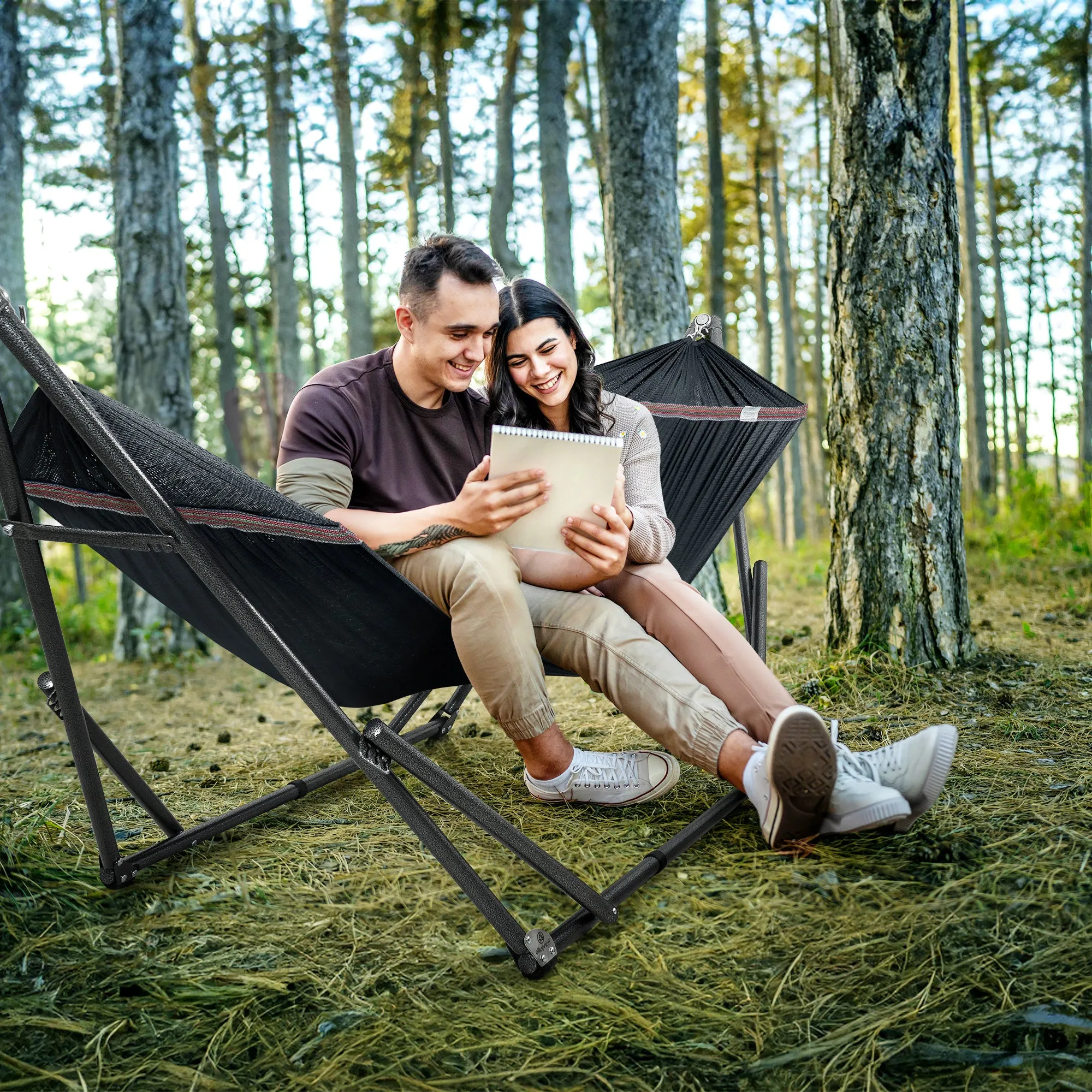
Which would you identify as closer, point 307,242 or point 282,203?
point 282,203

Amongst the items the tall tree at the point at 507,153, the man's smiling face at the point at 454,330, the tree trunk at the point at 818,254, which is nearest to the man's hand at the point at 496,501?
the man's smiling face at the point at 454,330

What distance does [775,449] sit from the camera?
247cm

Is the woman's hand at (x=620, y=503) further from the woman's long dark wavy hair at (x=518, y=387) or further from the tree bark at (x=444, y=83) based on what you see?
the tree bark at (x=444, y=83)

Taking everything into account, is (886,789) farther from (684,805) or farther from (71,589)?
(71,589)

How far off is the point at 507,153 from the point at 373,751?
6.76 meters

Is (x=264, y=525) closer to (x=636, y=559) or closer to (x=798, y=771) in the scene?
(x=636, y=559)

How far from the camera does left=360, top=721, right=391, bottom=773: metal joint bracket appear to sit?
1.39 metres

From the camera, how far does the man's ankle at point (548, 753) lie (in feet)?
5.98

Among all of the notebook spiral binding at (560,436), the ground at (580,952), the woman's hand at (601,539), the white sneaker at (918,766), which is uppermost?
the notebook spiral binding at (560,436)

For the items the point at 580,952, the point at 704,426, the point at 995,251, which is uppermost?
the point at 995,251

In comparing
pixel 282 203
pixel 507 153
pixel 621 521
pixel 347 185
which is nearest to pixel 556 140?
pixel 507 153

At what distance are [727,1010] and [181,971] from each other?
33.3 inches

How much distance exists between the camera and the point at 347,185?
7.93m

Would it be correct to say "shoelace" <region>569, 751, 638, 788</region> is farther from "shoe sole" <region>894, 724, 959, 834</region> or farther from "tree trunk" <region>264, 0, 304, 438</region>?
"tree trunk" <region>264, 0, 304, 438</region>
